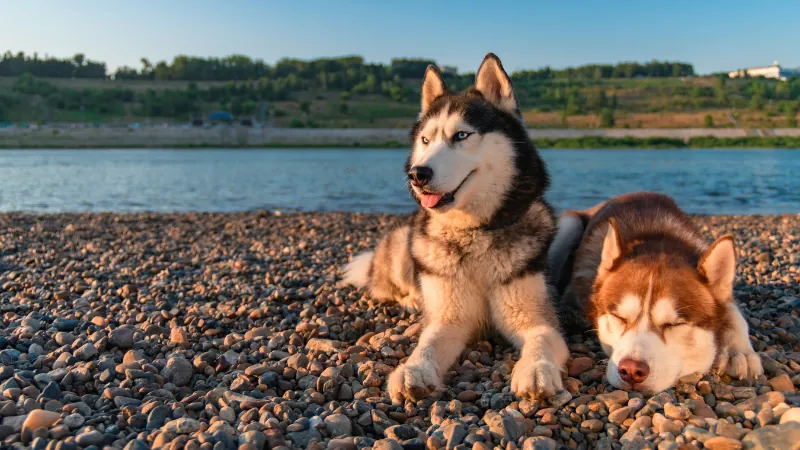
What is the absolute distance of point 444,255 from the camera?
13.8 ft

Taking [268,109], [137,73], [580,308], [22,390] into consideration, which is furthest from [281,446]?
[137,73]

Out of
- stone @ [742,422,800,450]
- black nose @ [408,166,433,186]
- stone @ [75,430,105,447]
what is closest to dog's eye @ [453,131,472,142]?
black nose @ [408,166,433,186]

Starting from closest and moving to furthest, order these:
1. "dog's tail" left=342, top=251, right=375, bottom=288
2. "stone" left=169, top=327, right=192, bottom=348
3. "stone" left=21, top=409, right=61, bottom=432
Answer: "stone" left=21, top=409, right=61, bottom=432 < "stone" left=169, top=327, right=192, bottom=348 < "dog's tail" left=342, top=251, right=375, bottom=288

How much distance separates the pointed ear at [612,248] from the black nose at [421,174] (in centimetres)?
133

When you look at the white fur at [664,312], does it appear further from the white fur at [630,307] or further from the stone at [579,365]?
the stone at [579,365]

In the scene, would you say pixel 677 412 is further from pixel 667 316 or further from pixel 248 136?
pixel 248 136

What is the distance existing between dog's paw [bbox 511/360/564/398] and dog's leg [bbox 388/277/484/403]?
1.73 feet

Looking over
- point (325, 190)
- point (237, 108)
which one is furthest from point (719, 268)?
point (237, 108)

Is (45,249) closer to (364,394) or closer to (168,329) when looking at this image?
(168,329)

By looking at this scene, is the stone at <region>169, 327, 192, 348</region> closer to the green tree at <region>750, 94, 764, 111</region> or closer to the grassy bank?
the grassy bank

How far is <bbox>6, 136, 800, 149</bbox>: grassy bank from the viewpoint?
67.4 m

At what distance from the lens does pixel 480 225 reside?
414cm

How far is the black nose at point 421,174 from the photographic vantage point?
366cm

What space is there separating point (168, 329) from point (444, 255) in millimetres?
2545
